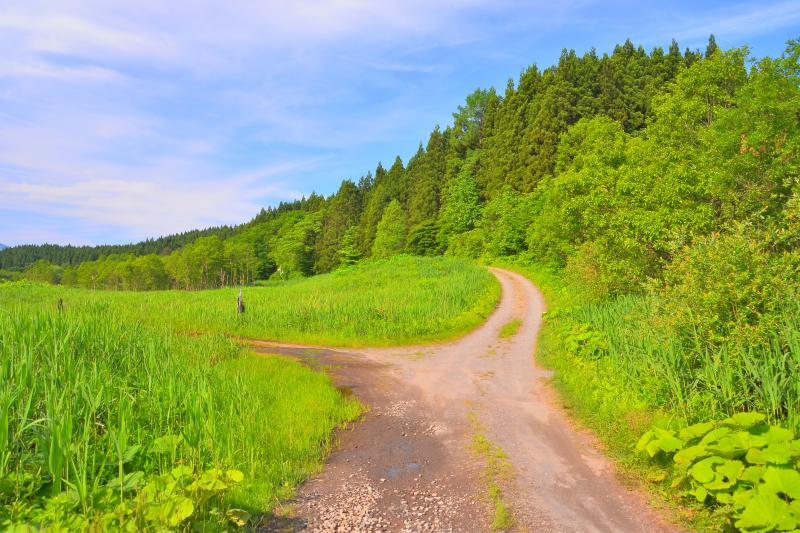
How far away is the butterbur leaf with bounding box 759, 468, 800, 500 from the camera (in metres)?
3.87

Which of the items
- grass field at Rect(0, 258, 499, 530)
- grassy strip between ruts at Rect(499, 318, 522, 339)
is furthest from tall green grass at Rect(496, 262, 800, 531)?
grassy strip between ruts at Rect(499, 318, 522, 339)

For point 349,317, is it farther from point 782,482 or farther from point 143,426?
point 782,482

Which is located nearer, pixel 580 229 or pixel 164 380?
pixel 164 380

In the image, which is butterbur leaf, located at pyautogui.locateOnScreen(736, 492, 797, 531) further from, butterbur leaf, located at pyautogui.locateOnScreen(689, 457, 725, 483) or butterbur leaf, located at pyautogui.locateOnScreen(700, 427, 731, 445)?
butterbur leaf, located at pyautogui.locateOnScreen(700, 427, 731, 445)

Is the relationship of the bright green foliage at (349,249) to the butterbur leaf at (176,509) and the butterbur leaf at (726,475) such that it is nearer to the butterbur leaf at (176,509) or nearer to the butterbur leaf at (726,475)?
the butterbur leaf at (726,475)

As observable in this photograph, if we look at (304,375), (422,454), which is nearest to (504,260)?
(304,375)

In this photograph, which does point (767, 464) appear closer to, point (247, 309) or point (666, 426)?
point (666, 426)

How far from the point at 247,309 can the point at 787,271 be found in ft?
64.1

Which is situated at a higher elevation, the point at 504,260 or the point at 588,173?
the point at 588,173

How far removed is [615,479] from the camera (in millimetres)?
5863

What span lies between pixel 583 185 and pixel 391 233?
159ft

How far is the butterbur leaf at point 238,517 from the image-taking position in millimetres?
3935

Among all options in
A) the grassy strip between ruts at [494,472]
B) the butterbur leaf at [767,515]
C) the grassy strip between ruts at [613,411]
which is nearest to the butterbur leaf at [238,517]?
the grassy strip between ruts at [494,472]

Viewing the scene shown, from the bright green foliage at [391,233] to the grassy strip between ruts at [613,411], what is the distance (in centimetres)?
5221
